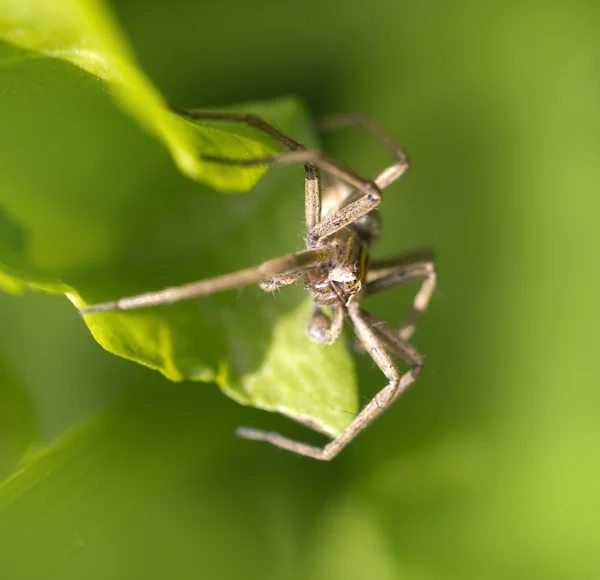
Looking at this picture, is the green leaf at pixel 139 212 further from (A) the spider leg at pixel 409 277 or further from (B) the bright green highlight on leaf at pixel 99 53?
(A) the spider leg at pixel 409 277

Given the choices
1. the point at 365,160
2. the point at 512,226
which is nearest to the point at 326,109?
the point at 365,160

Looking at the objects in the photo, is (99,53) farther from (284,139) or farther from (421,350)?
(421,350)

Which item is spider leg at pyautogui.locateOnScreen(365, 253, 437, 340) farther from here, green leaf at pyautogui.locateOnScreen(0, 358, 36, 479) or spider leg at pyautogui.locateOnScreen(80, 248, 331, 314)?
green leaf at pyautogui.locateOnScreen(0, 358, 36, 479)

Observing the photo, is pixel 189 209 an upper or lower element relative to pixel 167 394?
upper

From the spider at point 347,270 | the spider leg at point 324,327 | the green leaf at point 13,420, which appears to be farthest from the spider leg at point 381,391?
the green leaf at point 13,420

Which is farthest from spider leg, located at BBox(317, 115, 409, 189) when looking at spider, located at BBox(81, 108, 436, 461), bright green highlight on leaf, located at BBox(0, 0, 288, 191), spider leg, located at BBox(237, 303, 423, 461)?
bright green highlight on leaf, located at BBox(0, 0, 288, 191)

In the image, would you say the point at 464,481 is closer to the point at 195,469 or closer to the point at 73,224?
the point at 195,469

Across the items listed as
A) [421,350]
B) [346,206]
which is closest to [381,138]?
[346,206]

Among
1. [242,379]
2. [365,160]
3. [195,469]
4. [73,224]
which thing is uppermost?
[365,160]
